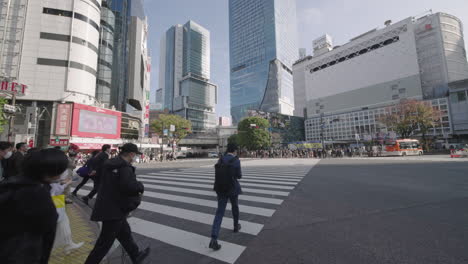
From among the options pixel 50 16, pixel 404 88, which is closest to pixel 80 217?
pixel 50 16

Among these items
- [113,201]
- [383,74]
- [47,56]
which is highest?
[383,74]

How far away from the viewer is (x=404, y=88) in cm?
5700

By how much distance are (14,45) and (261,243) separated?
38.4 m

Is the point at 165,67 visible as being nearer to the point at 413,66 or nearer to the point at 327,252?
the point at 413,66

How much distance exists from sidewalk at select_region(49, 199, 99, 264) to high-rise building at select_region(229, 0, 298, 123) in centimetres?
9263

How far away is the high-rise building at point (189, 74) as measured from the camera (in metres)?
108

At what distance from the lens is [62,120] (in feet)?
83.7

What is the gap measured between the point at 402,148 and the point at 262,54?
269ft

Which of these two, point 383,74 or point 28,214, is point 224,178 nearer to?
point 28,214

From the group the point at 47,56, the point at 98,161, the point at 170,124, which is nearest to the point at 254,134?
the point at 170,124

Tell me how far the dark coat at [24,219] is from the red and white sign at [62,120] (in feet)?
105

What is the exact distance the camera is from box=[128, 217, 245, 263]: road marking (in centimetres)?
290

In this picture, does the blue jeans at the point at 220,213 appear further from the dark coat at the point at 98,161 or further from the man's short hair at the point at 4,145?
the man's short hair at the point at 4,145

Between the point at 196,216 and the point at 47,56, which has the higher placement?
the point at 47,56
